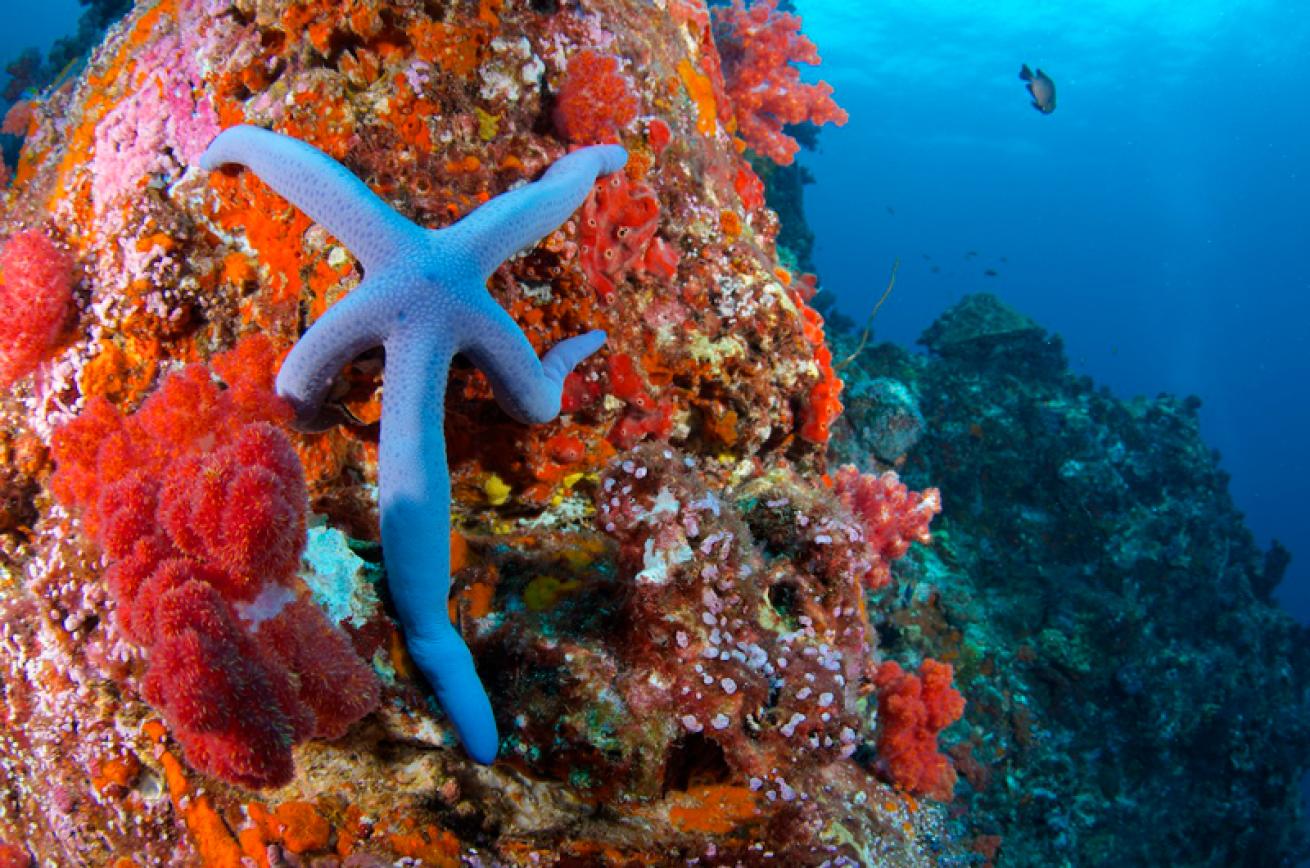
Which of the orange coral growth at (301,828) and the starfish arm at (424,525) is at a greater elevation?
the starfish arm at (424,525)

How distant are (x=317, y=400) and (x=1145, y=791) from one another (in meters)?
10.8

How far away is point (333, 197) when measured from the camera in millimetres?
2365

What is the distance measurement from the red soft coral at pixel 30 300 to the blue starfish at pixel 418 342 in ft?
3.21

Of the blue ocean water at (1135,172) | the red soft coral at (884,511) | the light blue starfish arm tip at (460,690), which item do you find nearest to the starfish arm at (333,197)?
the light blue starfish arm tip at (460,690)

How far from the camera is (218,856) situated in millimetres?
2314

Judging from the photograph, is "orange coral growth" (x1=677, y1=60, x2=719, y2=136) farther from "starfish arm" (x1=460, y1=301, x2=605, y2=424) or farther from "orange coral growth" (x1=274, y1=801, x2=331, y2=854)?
"orange coral growth" (x1=274, y1=801, x2=331, y2=854)

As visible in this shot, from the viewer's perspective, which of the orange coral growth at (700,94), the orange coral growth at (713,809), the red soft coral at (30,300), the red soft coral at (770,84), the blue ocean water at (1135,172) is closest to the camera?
the orange coral growth at (713,809)

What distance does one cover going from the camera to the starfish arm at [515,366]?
2393 mm

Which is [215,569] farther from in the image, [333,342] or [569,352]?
[569,352]

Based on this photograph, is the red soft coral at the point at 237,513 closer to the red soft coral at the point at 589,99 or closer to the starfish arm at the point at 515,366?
the starfish arm at the point at 515,366

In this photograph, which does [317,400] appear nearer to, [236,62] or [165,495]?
[165,495]

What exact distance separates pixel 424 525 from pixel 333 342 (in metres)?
0.73

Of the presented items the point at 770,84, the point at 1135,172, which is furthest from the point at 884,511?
the point at 1135,172

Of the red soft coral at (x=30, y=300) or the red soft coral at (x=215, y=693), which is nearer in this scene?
the red soft coral at (x=215, y=693)
